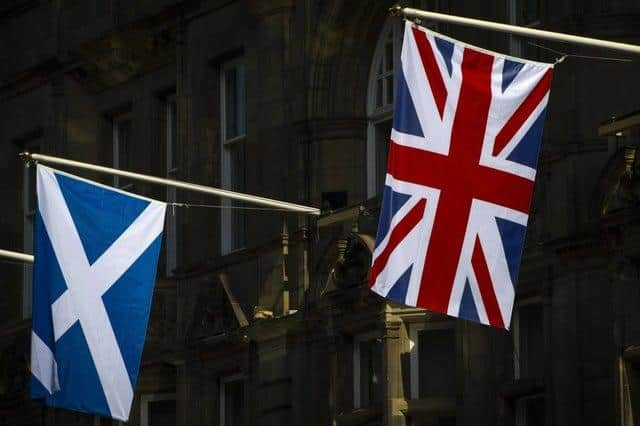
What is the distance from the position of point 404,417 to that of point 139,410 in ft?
27.9

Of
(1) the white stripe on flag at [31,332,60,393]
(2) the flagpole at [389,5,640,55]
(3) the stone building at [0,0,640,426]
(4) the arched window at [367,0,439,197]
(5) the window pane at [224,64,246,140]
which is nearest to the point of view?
(2) the flagpole at [389,5,640,55]

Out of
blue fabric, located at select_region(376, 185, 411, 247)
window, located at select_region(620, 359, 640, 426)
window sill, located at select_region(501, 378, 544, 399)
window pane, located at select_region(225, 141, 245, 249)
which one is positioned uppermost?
window pane, located at select_region(225, 141, 245, 249)

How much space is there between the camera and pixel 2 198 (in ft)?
155

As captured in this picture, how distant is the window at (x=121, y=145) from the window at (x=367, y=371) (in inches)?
378

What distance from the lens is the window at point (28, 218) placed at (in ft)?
153

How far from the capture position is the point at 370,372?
115ft

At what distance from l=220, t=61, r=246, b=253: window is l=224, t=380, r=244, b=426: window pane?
2.14 m

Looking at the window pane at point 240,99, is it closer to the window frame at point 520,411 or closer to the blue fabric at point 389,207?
the window frame at point 520,411

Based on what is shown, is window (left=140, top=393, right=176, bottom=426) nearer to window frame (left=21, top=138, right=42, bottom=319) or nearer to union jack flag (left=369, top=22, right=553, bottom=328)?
window frame (left=21, top=138, right=42, bottom=319)

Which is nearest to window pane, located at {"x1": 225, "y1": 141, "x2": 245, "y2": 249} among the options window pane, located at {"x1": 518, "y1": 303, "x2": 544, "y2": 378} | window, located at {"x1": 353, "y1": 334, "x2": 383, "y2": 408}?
window, located at {"x1": 353, "y1": 334, "x2": 383, "y2": 408}

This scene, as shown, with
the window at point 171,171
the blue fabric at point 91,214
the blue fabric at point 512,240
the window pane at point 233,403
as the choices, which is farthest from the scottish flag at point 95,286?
the window at point 171,171

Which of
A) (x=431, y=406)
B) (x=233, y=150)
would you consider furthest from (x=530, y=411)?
(x=233, y=150)

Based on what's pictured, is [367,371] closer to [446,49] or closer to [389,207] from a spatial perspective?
[389,207]

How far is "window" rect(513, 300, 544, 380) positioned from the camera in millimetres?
31844
